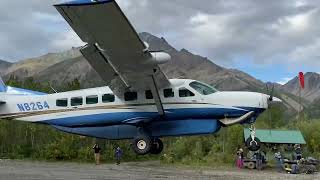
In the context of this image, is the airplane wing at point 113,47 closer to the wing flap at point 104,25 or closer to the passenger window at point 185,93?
the wing flap at point 104,25

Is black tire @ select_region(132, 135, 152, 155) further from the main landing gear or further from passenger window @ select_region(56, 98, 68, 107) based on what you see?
passenger window @ select_region(56, 98, 68, 107)

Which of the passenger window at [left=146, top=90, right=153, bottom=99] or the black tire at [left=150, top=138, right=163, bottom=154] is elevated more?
the passenger window at [left=146, top=90, right=153, bottom=99]

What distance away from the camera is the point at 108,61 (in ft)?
63.9

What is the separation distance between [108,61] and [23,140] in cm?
5950

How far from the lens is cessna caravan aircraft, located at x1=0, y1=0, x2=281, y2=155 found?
756 inches

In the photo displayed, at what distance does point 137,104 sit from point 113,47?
14.3 feet

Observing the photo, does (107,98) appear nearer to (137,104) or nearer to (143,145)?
(137,104)

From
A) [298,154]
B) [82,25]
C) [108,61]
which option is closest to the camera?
[82,25]

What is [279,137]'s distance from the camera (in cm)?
6297

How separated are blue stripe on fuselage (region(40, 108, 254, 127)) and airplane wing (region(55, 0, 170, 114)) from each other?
0.69m

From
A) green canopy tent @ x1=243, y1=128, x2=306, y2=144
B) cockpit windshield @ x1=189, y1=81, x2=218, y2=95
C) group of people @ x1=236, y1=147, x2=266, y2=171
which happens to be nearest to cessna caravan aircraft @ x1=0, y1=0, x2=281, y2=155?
cockpit windshield @ x1=189, y1=81, x2=218, y2=95

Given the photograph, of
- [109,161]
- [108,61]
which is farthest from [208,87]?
[109,161]

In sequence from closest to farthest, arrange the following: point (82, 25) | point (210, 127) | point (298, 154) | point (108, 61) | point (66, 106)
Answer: point (82, 25), point (108, 61), point (210, 127), point (66, 106), point (298, 154)

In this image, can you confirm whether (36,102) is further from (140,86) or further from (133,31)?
(133,31)
